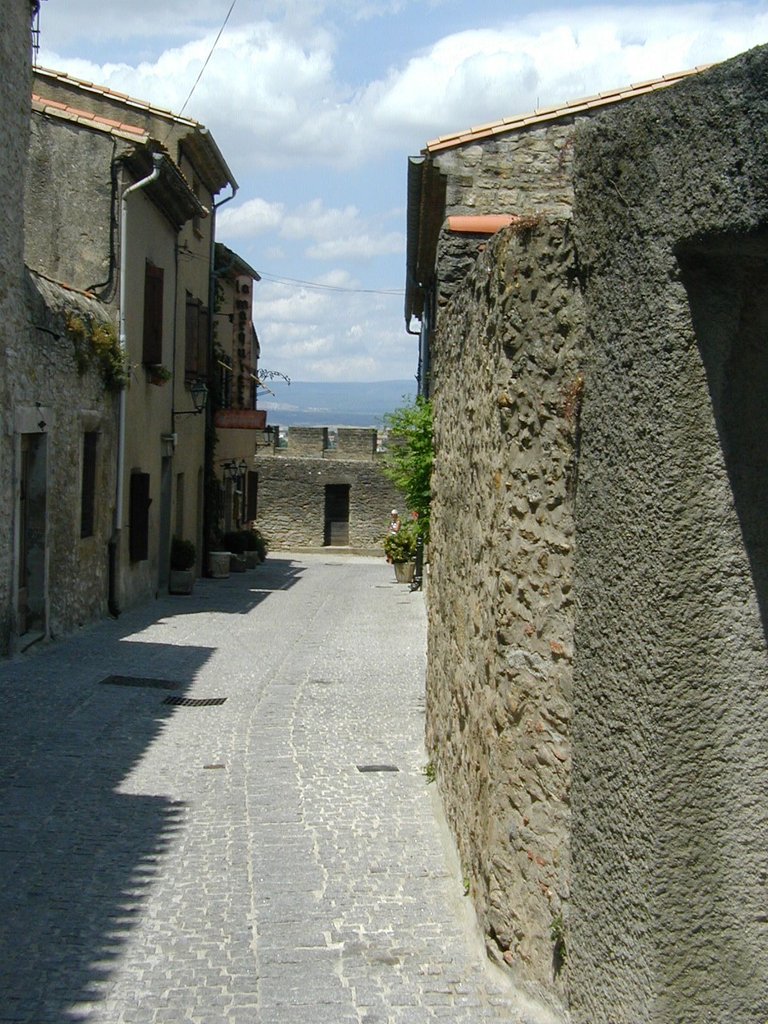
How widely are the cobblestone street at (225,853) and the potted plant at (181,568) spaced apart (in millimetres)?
7524

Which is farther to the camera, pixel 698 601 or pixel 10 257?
pixel 10 257

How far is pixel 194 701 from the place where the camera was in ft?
35.8

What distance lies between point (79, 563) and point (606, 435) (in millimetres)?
11868

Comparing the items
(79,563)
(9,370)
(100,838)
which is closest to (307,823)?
(100,838)

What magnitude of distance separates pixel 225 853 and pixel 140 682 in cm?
533

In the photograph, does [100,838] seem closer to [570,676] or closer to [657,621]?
[570,676]

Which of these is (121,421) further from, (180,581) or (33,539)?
(180,581)

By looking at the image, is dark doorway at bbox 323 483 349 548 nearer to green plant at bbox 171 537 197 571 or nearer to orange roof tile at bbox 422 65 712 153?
green plant at bbox 171 537 197 571

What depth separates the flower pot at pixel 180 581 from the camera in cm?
2039

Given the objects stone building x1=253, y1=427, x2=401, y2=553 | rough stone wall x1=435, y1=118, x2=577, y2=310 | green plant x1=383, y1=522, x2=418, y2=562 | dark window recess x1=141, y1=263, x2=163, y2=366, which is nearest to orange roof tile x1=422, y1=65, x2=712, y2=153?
rough stone wall x1=435, y1=118, x2=577, y2=310

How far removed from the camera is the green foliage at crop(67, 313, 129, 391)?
14.2 m

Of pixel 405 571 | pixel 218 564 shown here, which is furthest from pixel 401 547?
pixel 218 564

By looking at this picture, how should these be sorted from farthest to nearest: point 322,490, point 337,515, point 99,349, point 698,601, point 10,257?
point 337,515
point 322,490
point 99,349
point 10,257
point 698,601

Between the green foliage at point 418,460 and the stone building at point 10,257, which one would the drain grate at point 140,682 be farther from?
the green foliage at point 418,460
